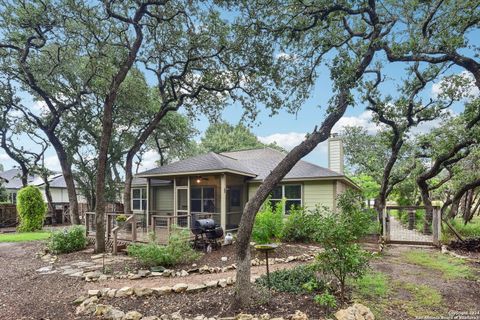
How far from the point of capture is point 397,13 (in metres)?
7.79

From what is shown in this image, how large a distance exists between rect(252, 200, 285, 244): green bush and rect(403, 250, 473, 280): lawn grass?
146 inches

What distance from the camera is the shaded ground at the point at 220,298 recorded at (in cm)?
439

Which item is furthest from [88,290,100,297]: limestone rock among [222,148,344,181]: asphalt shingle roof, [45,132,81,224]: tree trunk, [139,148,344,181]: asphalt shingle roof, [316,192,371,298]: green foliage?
[45,132,81,224]: tree trunk

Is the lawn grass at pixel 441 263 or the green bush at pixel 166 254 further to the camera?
the green bush at pixel 166 254

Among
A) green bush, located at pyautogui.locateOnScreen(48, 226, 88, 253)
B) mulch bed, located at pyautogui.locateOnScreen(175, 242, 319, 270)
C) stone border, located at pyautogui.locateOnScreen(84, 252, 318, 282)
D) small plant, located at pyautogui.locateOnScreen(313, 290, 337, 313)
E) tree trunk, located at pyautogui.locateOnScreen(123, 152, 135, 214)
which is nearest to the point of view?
small plant, located at pyautogui.locateOnScreen(313, 290, 337, 313)

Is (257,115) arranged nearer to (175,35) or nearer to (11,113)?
(175,35)

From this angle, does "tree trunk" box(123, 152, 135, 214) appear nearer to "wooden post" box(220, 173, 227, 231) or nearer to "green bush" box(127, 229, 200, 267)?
"wooden post" box(220, 173, 227, 231)

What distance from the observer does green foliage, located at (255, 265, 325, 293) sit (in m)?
4.91

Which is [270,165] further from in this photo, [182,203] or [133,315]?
[133,315]

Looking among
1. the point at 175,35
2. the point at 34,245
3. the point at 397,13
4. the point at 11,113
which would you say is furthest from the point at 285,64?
the point at 11,113

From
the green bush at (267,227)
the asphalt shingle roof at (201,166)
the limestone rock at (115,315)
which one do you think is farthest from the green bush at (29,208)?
the limestone rock at (115,315)

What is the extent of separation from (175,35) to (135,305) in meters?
9.16

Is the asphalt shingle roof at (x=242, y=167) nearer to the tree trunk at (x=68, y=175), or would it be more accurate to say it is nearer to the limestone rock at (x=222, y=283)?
the tree trunk at (x=68, y=175)

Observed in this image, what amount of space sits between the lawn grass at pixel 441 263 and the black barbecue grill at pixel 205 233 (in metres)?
5.35
